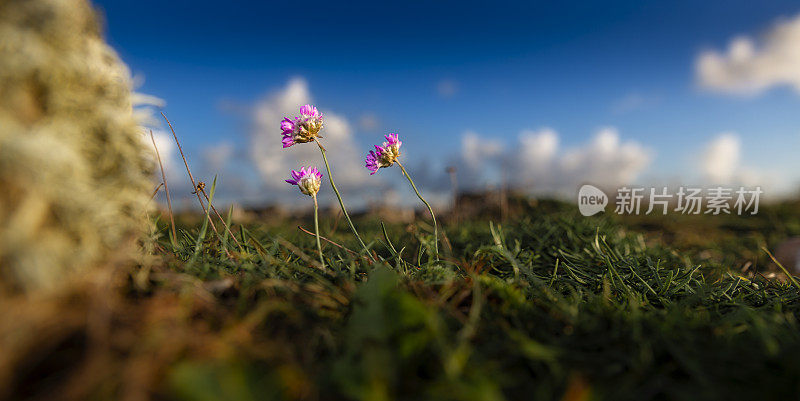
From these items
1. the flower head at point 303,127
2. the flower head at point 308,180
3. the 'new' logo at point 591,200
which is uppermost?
the flower head at point 303,127

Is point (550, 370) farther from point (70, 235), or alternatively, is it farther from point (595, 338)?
point (70, 235)

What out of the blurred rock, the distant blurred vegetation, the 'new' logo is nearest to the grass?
the distant blurred vegetation

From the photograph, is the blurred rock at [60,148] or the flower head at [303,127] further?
the flower head at [303,127]

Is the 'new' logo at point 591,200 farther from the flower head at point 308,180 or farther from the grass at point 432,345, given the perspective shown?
the flower head at point 308,180

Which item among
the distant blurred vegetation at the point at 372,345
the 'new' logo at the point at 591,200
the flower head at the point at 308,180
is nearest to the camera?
the distant blurred vegetation at the point at 372,345

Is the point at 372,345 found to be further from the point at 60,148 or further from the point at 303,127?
the point at 303,127

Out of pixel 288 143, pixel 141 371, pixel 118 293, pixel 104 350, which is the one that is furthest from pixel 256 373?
pixel 288 143

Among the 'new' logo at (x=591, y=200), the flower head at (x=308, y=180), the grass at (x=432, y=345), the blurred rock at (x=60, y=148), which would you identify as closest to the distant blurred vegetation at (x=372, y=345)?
the grass at (x=432, y=345)
